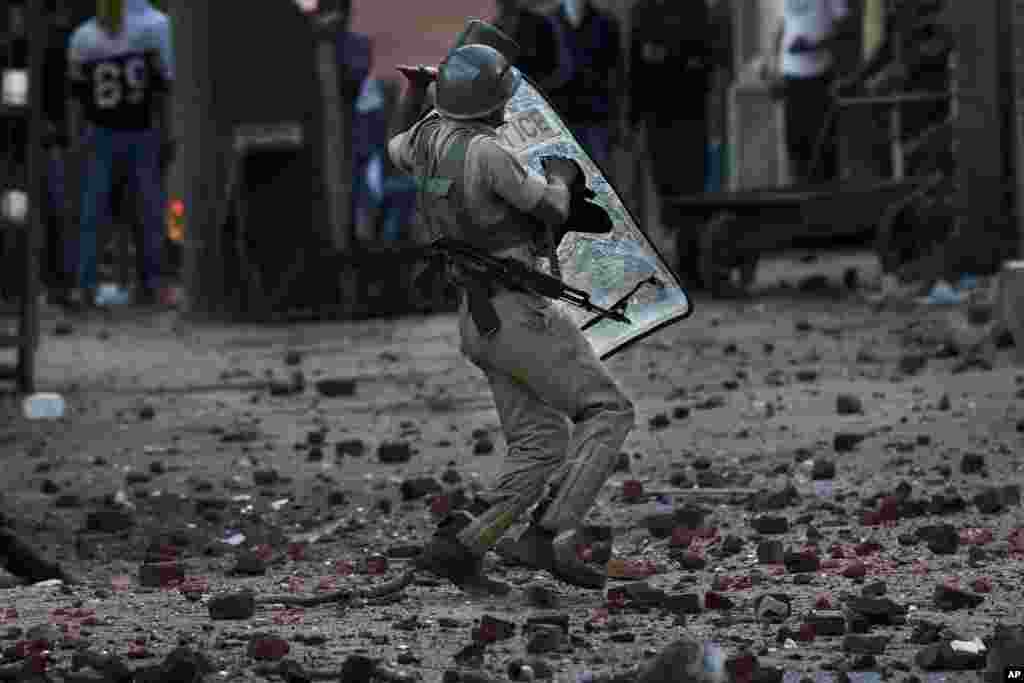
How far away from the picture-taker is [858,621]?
6785mm

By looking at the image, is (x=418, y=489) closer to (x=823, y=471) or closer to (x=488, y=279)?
(x=823, y=471)

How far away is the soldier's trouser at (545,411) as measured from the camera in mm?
7820

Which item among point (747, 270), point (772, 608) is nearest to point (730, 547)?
point (772, 608)

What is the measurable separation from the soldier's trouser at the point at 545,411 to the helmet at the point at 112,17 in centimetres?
1172

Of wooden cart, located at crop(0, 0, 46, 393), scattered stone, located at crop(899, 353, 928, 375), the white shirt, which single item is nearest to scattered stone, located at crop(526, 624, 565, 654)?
scattered stone, located at crop(899, 353, 928, 375)

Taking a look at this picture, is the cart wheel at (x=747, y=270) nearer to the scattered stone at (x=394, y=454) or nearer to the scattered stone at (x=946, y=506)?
the scattered stone at (x=394, y=454)

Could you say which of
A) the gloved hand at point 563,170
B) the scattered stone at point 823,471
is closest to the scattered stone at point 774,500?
the scattered stone at point 823,471

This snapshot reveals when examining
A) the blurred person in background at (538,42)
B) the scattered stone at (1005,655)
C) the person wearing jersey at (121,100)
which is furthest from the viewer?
the blurred person in background at (538,42)

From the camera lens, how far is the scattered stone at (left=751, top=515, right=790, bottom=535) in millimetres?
8734

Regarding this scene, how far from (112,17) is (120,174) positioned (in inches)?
48.8

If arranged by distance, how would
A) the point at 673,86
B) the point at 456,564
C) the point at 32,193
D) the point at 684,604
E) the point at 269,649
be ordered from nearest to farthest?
the point at 269,649 → the point at 684,604 → the point at 456,564 → the point at 32,193 → the point at 673,86

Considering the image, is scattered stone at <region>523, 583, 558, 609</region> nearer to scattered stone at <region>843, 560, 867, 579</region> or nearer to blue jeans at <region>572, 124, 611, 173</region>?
scattered stone at <region>843, 560, 867, 579</region>

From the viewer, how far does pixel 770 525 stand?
8742mm

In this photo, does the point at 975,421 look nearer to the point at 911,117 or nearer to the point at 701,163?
the point at 911,117
